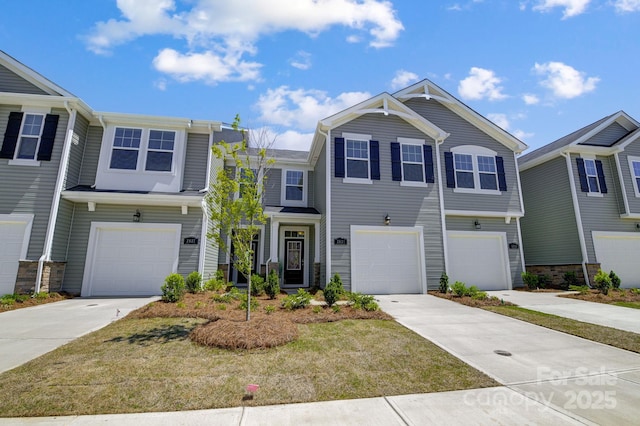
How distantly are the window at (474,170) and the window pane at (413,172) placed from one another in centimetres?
146

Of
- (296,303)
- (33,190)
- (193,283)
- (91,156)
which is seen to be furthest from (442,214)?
(33,190)

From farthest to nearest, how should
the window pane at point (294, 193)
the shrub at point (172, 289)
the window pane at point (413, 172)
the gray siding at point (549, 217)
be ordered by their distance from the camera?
the window pane at point (294, 193)
the gray siding at point (549, 217)
the window pane at point (413, 172)
the shrub at point (172, 289)

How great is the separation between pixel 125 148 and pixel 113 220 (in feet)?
9.03

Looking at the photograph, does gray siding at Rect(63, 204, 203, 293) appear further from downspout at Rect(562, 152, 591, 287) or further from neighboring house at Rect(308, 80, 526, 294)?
downspout at Rect(562, 152, 591, 287)

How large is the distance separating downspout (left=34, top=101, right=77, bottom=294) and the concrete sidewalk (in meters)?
14.7

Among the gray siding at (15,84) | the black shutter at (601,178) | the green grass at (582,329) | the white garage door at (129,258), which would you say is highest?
the gray siding at (15,84)

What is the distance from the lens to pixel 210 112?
11.5m

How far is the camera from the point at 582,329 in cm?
597

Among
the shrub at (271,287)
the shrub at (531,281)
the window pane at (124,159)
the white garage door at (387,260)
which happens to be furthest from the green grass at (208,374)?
the shrub at (531,281)

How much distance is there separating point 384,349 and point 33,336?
6.37m

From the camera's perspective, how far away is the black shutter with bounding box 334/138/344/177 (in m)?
11.1

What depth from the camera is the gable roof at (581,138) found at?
13657mm

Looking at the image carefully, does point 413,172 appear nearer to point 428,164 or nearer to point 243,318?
point 428,164

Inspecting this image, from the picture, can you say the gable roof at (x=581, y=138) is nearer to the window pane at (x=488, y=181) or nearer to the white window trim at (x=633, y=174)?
the white window trim at (x=633, y=174)
